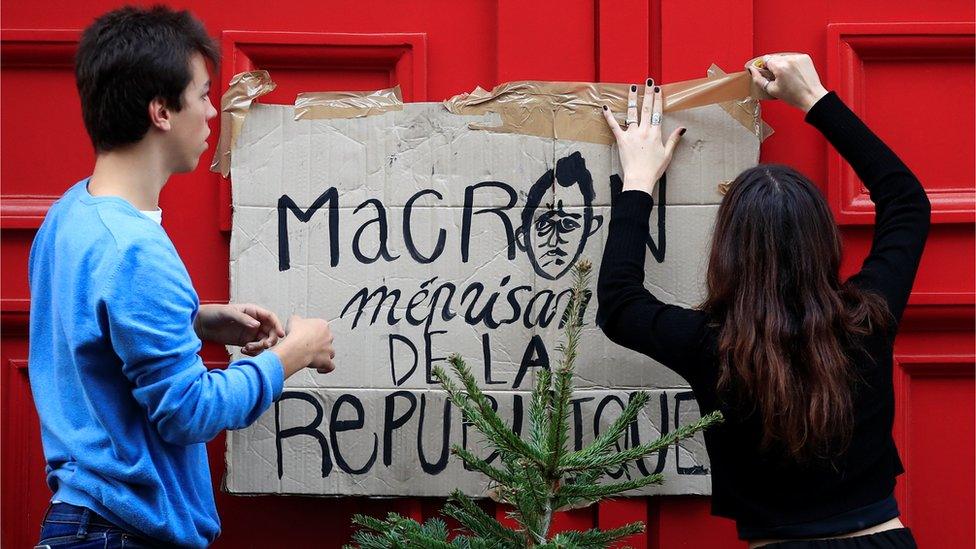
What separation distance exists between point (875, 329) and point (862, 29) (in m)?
0.71

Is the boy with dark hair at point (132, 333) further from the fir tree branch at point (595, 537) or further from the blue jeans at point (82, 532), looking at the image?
the fir tree branch at point (595, 537)

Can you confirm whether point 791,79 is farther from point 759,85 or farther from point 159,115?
point 159,115

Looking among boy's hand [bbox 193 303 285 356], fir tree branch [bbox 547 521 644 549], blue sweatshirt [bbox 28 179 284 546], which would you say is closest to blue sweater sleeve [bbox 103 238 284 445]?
blue sweatshirt [bbox 28 179 284 546]

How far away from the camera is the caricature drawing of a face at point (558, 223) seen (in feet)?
6.29

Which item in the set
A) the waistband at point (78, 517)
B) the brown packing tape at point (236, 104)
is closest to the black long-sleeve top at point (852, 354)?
the brown packing tape at point (236, 104)

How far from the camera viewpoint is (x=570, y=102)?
193 centimetres

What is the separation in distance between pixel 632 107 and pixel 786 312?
1.86 ft

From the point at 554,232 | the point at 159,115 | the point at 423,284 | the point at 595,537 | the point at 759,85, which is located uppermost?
the point at 759,85

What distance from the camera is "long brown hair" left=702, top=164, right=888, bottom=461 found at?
1.48 meters

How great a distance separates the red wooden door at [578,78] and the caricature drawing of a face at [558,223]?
0.69ft

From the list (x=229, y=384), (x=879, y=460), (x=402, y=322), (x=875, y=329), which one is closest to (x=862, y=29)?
(x=875, y=329)

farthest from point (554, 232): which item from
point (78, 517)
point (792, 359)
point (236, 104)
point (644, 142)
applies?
point (78, 517)

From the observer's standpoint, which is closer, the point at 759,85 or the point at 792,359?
the point at 792,359

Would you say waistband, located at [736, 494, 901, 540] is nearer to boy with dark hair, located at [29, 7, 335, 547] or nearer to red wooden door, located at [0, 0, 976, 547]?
red wooden door, located at [0, 0, 976, 547]
